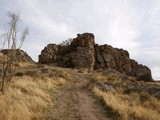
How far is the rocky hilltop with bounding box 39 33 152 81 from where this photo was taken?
57.2m

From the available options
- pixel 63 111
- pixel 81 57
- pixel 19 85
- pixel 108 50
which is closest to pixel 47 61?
pixel 81 57

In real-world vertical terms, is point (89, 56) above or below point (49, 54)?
below

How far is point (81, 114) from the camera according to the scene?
12.2 m

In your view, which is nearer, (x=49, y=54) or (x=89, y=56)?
(x=89, y=56)

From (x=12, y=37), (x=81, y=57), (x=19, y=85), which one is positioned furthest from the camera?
(x=81, y=57)

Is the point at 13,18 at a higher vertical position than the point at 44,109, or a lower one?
higher

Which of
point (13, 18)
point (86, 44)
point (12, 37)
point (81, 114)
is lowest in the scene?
point (81, 114)

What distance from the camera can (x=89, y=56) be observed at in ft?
188

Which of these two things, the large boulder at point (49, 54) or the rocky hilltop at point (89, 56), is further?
the large boulder at point (49, 54)

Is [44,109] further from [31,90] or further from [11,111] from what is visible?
[31,90]

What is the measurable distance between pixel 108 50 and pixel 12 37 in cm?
4755

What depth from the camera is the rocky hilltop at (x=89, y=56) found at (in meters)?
57.2

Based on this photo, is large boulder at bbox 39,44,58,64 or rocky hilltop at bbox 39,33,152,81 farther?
large boulder at bbox 39,44,58,64

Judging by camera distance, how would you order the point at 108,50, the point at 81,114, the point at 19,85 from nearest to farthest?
the point at 81,114, the point at 19,85, the point at 108,50
